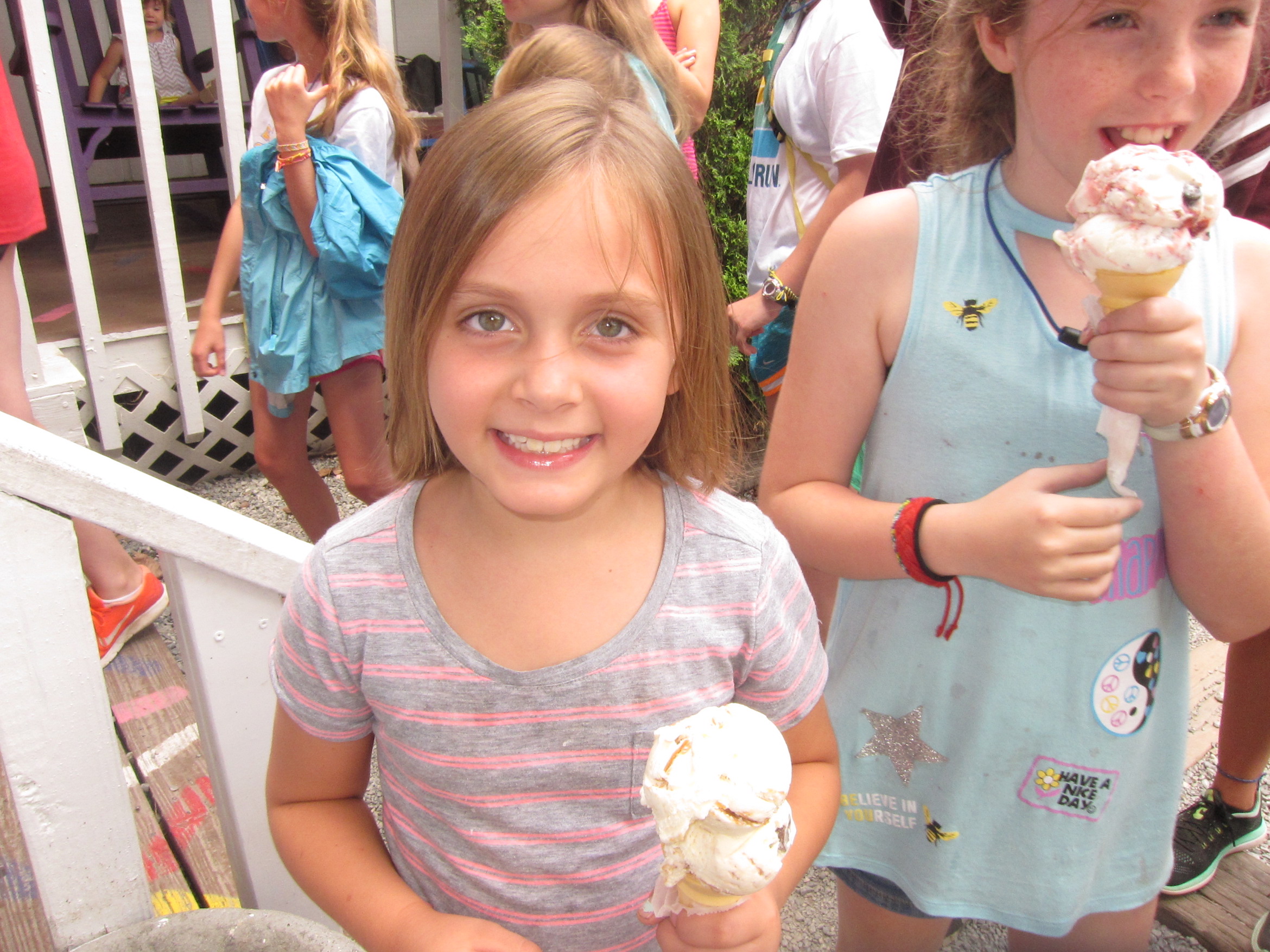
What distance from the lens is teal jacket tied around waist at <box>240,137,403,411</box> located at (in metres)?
2.85

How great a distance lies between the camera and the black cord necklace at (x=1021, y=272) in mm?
1294

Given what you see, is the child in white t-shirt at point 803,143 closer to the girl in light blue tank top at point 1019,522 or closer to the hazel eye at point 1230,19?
the girl in light blue tank top at point 1019,522

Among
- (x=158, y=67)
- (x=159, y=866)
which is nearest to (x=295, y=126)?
(x=159, y=866)

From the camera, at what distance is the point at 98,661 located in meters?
1.49

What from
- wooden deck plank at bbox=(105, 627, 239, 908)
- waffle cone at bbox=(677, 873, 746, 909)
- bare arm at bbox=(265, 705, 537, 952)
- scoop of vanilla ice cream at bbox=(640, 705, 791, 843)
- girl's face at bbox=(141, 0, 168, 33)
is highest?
girl's face at bbox=(141, 0, 168, 33)

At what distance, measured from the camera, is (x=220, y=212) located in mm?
8930

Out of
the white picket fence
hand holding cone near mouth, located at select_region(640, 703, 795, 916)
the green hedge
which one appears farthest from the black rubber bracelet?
the green hedge

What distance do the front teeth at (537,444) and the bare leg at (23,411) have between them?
7.39 feet

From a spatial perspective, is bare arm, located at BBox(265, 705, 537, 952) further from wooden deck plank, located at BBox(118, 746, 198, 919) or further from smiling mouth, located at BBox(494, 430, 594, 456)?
wooden deck plank, located at BBox(118, 746, 198, 919)

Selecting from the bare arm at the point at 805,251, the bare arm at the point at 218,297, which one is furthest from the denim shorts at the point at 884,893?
the bare arm at the point at 218,297

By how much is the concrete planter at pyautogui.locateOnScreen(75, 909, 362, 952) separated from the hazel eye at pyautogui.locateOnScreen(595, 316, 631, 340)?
915 mm

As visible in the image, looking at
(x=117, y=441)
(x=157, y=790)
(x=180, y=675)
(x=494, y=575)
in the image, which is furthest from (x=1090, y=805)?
(x=117, y=441)

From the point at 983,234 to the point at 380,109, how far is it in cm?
235

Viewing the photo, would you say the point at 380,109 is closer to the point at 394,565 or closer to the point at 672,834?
the point at 394,565
